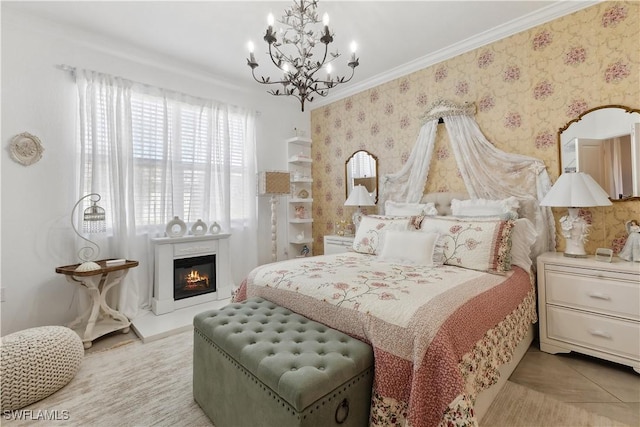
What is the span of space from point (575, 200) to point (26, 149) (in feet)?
15.0

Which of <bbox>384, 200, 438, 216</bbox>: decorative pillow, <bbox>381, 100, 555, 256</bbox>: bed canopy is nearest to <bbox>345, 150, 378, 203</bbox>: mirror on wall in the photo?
<bbox>381, 100, 555, 256</bbox>: bed canopy

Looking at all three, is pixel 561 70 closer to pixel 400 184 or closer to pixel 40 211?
pixel 400 184

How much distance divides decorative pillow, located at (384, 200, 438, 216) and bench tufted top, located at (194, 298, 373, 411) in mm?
1982

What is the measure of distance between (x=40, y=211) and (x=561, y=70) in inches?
191

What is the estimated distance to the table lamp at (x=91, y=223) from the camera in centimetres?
270

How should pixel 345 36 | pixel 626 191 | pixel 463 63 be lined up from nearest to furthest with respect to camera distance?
pixel 626 191, pixel 345 36, pixel 463 63

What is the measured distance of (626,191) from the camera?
2.29m

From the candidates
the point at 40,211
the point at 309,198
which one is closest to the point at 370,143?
the point at 309,198

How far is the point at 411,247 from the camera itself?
7.84 ft

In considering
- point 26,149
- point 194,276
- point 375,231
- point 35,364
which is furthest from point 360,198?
point 26,149

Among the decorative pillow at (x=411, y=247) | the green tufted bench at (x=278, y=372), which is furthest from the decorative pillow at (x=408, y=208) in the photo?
the green tufted bench at (x=278, y=372)

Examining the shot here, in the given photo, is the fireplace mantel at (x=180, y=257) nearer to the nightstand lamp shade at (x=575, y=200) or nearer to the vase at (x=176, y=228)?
the vase at (x=176, y=228)

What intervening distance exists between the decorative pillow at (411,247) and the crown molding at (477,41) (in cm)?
214

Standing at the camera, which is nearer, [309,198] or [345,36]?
[345,36]
